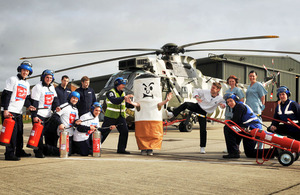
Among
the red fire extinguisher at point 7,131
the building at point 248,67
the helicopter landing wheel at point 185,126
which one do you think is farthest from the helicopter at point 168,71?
the building at point 248,67

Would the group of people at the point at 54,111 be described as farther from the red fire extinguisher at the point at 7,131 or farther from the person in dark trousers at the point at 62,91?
the red fire extinguisher at the point at 7,131

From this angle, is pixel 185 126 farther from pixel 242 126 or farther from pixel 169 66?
pixel 242 126

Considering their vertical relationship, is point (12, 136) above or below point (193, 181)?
above

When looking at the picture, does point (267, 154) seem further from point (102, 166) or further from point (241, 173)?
point (102, 166)

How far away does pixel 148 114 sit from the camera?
6828mm

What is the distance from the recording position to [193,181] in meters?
3.90

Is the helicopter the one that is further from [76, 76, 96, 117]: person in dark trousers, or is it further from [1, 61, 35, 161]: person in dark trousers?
[1, 61, 35, 161]: person in dark trousers

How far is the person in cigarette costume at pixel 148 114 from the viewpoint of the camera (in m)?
6.74

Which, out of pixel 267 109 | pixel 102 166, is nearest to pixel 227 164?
pixel 102 166

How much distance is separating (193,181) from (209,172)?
72 cm

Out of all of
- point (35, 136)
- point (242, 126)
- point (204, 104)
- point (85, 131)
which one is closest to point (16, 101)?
point (35, 136)

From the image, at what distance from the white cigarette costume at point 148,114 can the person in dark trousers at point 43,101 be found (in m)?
1.81

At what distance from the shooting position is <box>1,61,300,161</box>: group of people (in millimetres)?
5755

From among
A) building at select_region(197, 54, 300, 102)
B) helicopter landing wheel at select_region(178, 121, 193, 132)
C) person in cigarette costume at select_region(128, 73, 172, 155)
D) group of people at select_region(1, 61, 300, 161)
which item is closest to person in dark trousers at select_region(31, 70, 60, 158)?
group of people at select_region(1, 61, 300, 161)
